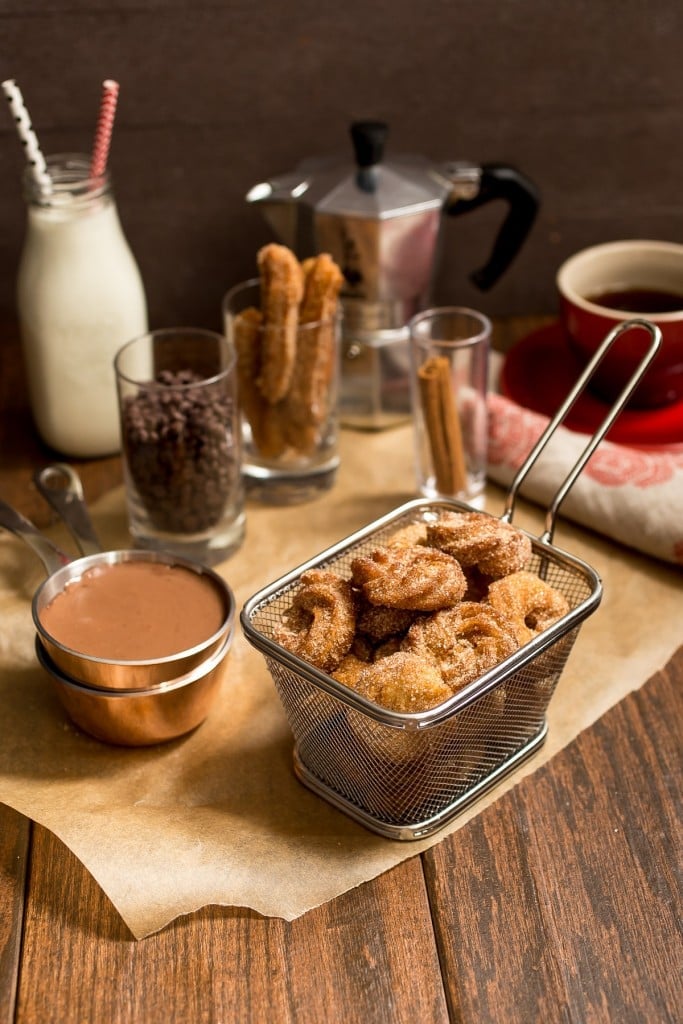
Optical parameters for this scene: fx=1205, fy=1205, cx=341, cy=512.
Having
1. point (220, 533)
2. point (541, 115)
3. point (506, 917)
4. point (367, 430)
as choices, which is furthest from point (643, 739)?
point (541, 115)

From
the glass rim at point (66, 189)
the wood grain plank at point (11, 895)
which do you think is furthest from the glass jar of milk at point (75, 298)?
the wood grain plank at point (11, 895)

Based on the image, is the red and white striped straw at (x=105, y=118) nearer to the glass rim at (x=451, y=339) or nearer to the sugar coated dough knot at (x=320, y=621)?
the glass rim at (x=451, y=339)

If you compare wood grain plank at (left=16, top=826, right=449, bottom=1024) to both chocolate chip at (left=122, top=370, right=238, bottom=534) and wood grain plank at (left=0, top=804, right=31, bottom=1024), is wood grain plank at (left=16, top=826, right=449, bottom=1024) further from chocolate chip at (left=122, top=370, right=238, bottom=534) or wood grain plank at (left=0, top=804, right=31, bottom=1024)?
chocolate chip at (left=122, top=370, right=238, bottom=534)

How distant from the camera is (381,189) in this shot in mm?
1311

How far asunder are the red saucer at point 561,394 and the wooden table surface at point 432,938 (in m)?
0.49

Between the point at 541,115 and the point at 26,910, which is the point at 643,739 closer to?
the point at 26,910

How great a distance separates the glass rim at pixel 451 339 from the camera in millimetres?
1269

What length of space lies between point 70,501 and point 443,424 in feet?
1.29

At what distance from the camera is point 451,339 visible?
136 cm

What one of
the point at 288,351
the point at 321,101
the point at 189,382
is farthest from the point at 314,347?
the point at 321,101

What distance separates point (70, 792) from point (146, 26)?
2.92ft

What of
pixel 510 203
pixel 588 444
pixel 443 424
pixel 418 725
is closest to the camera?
pixel 418 725

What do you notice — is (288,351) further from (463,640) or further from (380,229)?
(463,640)

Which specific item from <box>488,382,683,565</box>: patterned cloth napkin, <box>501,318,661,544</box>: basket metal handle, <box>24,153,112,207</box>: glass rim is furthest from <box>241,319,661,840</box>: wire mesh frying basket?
<box>24,153,112,207</box>: glass rim
